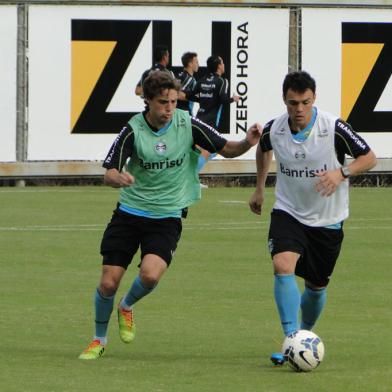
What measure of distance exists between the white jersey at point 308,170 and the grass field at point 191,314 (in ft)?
3.15

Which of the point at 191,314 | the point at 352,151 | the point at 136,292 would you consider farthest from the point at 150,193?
the point at 191,314

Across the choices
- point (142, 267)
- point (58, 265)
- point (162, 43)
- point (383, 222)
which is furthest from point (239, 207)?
point (142, 267)

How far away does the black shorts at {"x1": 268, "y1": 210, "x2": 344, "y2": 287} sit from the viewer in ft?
33.5

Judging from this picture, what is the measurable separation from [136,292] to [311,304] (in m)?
1.20

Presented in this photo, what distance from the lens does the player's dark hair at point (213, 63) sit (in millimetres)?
25266

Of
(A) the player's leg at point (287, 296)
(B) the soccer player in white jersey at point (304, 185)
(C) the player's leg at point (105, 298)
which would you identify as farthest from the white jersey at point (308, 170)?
(C) the player's leg at point (105, 298)

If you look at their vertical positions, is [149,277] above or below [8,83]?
below

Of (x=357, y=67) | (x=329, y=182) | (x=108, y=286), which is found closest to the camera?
(x=329, y=182)

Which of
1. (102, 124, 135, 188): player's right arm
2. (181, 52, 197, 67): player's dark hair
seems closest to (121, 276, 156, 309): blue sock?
(102, 124, 135, 188): player's right arm

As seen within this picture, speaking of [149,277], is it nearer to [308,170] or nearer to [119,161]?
[119,161]

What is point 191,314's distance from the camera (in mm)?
12492

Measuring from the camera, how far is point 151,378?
949 centimetres

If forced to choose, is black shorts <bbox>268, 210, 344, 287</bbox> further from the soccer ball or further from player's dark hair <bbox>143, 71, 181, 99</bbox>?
player's dark hair <bbox>143, 71, 181, 99</bbox>

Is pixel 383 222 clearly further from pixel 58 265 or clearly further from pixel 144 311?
pixel 144 311
